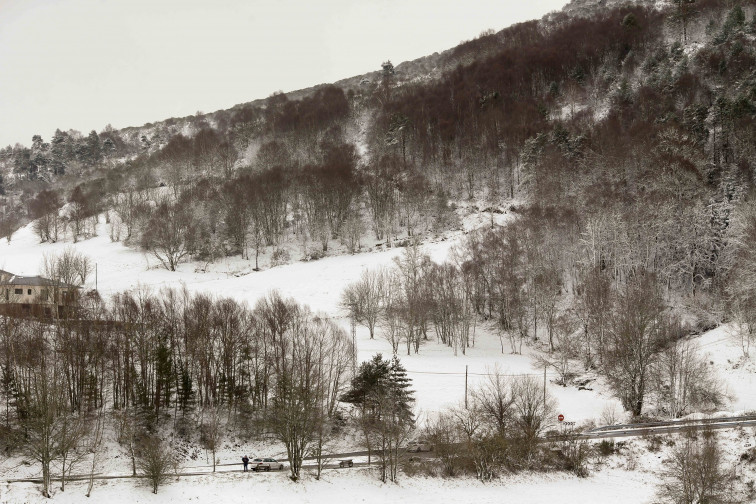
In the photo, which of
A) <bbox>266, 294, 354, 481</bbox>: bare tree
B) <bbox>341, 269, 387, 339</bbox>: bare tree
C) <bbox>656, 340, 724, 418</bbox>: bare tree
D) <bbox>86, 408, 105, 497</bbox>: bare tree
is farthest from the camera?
<bbox>341, 269, 387, 339</bbox>: bare tree

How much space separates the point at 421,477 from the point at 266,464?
1046cm

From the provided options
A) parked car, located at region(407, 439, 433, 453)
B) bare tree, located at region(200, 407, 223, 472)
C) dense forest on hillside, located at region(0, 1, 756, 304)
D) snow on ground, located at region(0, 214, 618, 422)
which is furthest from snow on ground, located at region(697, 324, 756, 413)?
bare tree, located at region(200, 407, 223, 472)

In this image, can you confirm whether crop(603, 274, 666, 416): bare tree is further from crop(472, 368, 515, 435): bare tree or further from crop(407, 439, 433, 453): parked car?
crop(407, 439, 433, 453): parked car

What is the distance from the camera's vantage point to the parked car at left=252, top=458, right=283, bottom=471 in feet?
117

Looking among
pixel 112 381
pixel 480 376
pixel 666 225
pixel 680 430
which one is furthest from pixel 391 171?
pixel 680 430

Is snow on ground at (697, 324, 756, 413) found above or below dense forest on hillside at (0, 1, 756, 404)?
below

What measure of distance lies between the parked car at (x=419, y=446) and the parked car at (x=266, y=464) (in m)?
9.17

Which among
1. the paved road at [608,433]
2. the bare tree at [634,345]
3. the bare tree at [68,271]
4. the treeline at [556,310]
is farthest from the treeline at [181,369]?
the bare tree at [634,345]

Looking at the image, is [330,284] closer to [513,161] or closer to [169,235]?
[169,235]

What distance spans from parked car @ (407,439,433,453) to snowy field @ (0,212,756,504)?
2129 millimetres

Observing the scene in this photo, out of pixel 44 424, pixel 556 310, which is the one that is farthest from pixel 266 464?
pixel 556 310

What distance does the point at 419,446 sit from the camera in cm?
3916

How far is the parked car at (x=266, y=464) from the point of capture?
117 ft

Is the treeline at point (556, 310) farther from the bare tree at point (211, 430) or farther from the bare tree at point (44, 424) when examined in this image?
the bare tree at point (44, 424)
